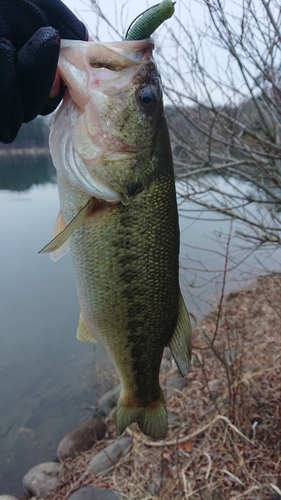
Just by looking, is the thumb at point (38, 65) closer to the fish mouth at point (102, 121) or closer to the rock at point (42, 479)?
the fish mouth at point (102, 121)

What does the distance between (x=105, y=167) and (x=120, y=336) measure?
0.71 m

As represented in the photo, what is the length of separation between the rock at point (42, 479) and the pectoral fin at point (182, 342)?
11.4 ft

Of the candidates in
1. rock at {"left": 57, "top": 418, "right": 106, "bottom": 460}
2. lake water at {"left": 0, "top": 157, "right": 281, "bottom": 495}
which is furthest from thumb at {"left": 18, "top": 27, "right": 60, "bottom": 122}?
rock at {"left": 57, "top": 418, "right": 106, "bottom": 460}

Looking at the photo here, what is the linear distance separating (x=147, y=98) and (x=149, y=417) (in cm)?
143

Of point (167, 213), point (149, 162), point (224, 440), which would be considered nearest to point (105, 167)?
point (149, 162)

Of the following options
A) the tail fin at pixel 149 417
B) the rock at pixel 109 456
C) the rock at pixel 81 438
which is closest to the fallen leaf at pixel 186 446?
the rock at pixel 109 456

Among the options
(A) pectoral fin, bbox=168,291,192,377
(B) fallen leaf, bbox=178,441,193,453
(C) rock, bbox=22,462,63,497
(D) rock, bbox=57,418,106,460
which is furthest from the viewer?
(D) rock, bbox=57,418,106,460

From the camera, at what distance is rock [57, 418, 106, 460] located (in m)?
4.68

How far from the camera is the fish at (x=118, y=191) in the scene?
1.33m

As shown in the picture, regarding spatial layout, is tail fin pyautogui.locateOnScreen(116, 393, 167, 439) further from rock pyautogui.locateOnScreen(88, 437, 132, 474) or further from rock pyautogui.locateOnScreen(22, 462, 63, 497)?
rock pyautogui.locateOnScreen(22, 462, 63, 497)

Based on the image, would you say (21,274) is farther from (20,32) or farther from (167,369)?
(20,32)

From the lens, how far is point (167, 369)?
5.96 meters

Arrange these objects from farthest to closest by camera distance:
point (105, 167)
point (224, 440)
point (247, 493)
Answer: point (224, 440)
point (247, 493)
point (105, 167)

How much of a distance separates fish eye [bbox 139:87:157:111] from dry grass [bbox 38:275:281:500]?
2.21m
